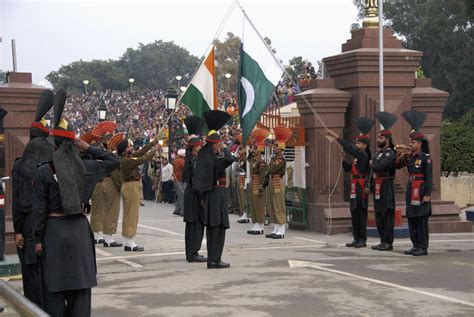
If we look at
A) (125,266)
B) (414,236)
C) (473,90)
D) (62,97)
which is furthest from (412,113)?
(473,90)

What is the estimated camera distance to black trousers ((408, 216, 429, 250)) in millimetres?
13742

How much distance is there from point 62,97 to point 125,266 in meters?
5.76

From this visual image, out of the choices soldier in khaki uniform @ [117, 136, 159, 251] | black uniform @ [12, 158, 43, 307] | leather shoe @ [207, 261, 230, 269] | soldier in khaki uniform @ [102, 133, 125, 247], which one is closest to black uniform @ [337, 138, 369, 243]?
leather shoe @ [207, 261, 230, 269]

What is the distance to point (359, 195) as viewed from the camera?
48.8 ft

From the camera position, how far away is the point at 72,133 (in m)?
7.52

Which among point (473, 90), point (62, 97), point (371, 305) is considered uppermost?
point (473, 90)

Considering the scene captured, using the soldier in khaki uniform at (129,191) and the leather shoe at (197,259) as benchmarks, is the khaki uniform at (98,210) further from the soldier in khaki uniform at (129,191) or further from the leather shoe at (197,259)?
the leather shoe at (197,259)

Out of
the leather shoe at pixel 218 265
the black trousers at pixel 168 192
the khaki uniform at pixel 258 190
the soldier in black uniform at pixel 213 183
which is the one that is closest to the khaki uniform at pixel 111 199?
the khaki uniform at pixel 258 190

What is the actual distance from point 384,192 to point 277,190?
305 centimetres

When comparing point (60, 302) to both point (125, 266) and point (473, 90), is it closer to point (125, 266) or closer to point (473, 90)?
point (125, 266)

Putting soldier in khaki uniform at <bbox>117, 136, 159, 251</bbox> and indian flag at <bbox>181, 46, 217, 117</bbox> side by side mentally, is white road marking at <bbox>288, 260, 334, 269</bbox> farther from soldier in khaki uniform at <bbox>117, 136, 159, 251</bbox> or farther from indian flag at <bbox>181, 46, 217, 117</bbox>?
indian flag at <bbox>181, 46, 217, 117</bbox>

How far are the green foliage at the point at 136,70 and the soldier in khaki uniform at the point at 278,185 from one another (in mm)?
118266

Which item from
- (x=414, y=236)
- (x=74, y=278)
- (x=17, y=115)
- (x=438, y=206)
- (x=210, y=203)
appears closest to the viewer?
(x=74, y=278)

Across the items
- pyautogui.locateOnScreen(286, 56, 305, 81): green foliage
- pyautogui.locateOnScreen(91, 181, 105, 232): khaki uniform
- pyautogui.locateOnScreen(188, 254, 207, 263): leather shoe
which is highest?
pyautogui.locateOnScreen(286, 56, 305, 81): green foliage
